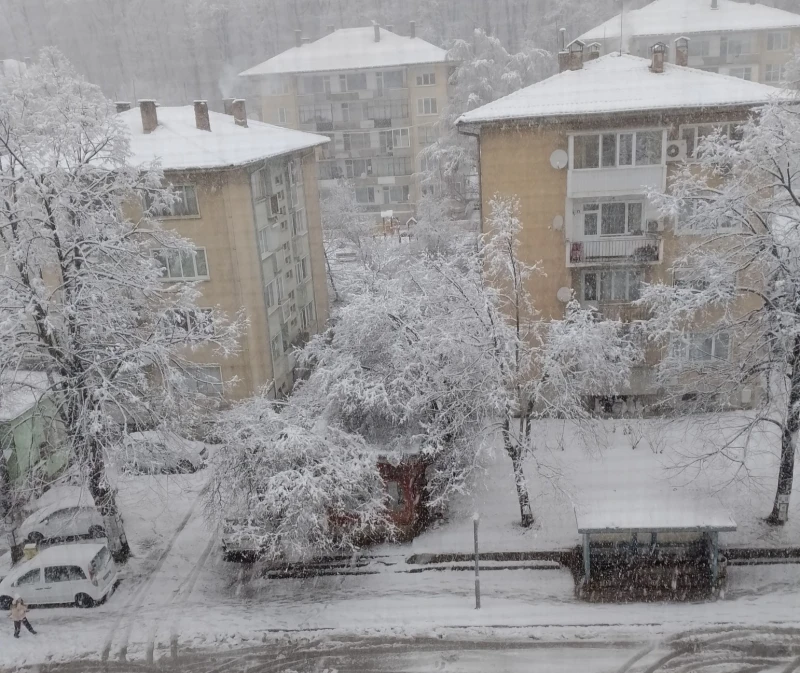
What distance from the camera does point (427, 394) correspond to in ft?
51.1

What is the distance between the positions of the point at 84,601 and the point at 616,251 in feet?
52.2

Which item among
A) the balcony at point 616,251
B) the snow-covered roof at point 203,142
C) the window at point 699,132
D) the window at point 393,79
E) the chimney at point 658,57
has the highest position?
the window at point 393,79

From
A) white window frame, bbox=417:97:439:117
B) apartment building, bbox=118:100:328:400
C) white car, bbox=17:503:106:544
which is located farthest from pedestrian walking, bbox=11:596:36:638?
white window frame, bbox=417:97:439:117

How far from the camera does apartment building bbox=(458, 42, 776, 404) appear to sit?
18906 mm

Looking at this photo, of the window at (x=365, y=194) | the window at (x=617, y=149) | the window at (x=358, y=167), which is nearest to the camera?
the window at (x=617, y=149)

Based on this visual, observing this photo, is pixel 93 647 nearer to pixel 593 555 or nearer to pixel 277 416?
pixel 277 416

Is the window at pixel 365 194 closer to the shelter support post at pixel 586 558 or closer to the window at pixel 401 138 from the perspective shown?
the window at pixel 401 138

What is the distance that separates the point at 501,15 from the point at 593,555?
176ft

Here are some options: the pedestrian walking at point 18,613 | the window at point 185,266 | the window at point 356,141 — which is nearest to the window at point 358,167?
the window at point 356,141

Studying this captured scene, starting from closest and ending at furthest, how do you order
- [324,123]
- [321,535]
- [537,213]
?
[321,535] < [537,213] < [324,123]

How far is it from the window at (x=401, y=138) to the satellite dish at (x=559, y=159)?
27.2 m

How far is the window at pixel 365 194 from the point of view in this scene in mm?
47344

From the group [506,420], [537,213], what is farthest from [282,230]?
[506,420]

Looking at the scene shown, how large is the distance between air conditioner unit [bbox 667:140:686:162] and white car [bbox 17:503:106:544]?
17.4 metres
